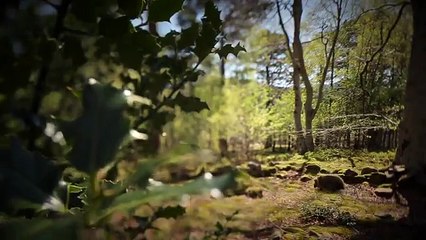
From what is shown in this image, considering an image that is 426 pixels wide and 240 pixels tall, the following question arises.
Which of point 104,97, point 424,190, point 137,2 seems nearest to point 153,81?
point 137,2

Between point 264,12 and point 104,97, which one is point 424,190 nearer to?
point 264,12

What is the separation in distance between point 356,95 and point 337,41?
0.33ft

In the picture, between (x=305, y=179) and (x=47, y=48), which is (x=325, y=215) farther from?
(x=47, y=48)

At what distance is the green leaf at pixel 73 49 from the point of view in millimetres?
388

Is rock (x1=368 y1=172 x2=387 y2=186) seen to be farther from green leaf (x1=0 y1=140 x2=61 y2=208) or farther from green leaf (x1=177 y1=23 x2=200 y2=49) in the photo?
green leaf (x1=0 y1=140 x2=61 y2=208)

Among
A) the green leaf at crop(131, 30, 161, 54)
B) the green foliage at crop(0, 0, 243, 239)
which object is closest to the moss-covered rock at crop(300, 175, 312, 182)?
the green foliage at crop(0, 0, 243, 239)

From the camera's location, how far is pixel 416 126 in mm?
767

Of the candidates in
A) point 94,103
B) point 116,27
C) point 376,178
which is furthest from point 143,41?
point 376,178

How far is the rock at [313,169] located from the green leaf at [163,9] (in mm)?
467

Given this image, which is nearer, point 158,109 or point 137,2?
point 137,2

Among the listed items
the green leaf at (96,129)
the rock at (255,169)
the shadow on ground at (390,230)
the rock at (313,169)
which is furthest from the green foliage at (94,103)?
the shadow on ground at (390,230)

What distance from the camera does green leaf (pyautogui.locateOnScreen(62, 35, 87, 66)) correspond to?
39cm

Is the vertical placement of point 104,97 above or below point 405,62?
below

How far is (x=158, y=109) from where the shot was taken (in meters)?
0.45
